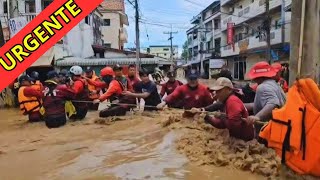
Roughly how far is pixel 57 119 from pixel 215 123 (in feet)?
14.7

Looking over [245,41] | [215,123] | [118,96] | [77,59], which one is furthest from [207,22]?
[215,123]

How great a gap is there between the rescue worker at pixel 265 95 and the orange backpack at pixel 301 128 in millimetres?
1331

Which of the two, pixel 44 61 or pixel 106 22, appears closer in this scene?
pixel 44 61

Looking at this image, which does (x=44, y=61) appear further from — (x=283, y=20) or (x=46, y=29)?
(x=283, y=20)

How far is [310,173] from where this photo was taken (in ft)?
11.0

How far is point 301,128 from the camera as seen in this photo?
324 cm

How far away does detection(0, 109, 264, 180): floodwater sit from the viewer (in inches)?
200

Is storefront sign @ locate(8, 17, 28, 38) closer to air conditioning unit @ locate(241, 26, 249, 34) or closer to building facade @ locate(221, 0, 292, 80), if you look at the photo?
building facade @ locate(221, 0, 292, 80)

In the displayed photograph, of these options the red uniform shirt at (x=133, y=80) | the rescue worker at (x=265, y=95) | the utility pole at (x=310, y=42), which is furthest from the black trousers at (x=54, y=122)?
the utility pole at (x=310, y=42)

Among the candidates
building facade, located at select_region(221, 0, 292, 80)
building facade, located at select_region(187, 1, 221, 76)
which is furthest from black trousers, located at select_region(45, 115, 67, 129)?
building facade, located at select_region(187, 1, 221, 76)

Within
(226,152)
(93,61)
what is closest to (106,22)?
(93,61)

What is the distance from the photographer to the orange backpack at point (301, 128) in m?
3.23

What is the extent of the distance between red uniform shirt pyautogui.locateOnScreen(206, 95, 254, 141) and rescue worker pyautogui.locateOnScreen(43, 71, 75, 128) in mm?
4576

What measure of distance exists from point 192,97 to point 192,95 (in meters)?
0.04
